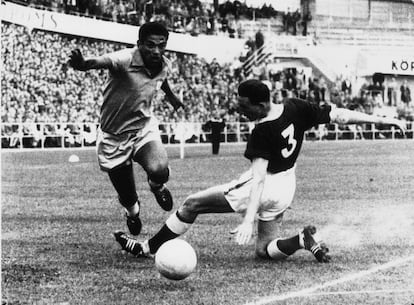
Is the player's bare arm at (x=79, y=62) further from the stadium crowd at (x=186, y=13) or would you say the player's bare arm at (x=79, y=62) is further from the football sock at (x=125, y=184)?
the stadium crowd at (x=186, y=13)

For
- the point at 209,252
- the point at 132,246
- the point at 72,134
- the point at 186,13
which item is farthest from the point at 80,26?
the point at 132,246

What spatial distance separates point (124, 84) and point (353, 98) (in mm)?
23217

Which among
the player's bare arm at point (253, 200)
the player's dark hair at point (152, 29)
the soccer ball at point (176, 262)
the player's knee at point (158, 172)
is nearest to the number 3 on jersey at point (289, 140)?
the player's bare arm at point (253, 200)

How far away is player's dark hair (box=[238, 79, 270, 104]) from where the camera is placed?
259 inches

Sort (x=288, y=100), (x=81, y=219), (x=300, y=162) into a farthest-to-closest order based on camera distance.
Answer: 1. (x=300, y=162)
2. (x=81, y=219)
3. (x=288, y=100)

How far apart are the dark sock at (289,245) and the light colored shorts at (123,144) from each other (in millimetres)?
2080

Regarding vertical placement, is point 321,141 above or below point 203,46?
below

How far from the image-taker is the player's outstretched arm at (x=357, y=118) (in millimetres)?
6742

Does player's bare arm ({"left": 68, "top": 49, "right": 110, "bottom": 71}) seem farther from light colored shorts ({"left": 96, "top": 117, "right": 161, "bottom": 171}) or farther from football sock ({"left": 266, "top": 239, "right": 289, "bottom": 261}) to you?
football sock ({"left": 266, "top": 239, "right": 289, "bottom": 261})

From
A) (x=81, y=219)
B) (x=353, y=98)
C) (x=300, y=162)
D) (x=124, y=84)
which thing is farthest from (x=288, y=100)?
(x=353, y=98)

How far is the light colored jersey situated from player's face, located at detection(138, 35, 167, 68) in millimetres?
242

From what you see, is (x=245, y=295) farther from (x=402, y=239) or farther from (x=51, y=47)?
(x=51, y=47)

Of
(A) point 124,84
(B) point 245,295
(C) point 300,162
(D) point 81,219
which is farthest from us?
(C) point 300,162

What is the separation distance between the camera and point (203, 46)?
37.0 m
